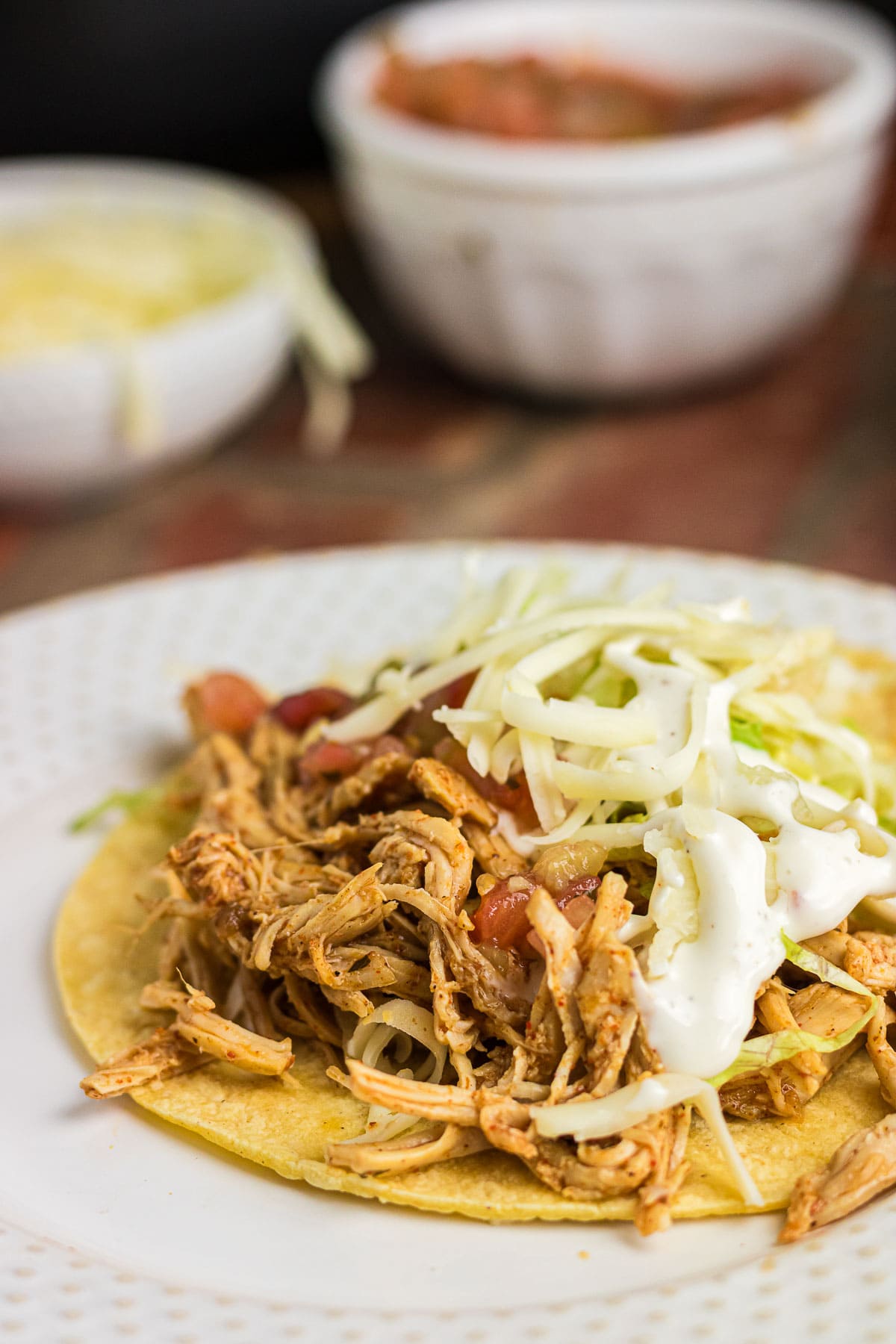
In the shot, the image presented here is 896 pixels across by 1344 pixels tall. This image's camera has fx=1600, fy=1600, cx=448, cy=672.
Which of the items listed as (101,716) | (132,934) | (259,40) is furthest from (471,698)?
(259,40)

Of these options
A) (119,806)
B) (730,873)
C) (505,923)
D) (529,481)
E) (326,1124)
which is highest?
(730,873)

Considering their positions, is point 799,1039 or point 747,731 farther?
point 747,731

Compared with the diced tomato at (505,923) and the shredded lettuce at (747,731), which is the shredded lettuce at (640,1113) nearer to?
the diced tomato at (505,923)

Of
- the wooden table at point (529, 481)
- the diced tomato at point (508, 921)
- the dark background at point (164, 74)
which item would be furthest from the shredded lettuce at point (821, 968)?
the dark background at point (164, 74)

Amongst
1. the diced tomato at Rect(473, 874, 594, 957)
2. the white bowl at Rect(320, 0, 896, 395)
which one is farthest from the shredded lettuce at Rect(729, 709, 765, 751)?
the white bowl at Rect(320, 0, 896, 395)

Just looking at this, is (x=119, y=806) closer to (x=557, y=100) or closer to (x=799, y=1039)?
(x=799, y=1039)

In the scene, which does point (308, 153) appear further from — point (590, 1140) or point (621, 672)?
point (590, 1140)

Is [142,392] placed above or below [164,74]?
below

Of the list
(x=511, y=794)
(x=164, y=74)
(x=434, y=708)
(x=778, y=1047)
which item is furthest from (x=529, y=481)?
(x=778, y=1047)
